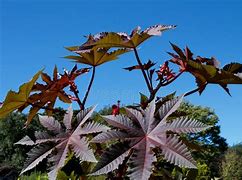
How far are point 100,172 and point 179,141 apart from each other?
0.56 ft

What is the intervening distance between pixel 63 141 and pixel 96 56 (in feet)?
1.05

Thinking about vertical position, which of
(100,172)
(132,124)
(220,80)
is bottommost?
(100,172)

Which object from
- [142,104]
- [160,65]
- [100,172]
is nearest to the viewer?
[100,172]

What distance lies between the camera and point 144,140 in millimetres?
923

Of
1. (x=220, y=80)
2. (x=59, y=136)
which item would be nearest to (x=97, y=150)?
(x=59, y=136)

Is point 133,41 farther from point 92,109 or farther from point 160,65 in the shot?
point 92,109

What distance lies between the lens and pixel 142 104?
44.3 inches

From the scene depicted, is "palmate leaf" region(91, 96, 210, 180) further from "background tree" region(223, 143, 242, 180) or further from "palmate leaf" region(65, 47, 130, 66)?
"background tree" region(223, 143, 242, 180)

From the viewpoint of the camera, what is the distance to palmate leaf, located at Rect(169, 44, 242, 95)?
1.11m

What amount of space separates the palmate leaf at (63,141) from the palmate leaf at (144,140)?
38 millimetres

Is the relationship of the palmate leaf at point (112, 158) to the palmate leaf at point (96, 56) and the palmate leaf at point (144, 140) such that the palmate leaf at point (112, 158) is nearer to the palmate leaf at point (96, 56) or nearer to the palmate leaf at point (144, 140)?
the palmate leaf at point (144, 140)

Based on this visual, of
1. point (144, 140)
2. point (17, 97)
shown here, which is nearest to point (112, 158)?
point (144, 140)

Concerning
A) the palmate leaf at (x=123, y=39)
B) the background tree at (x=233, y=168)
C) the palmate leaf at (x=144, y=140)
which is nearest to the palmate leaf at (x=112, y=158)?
the palmate leaf at (x=144, y=140)

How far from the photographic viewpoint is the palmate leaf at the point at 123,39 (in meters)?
1.11
